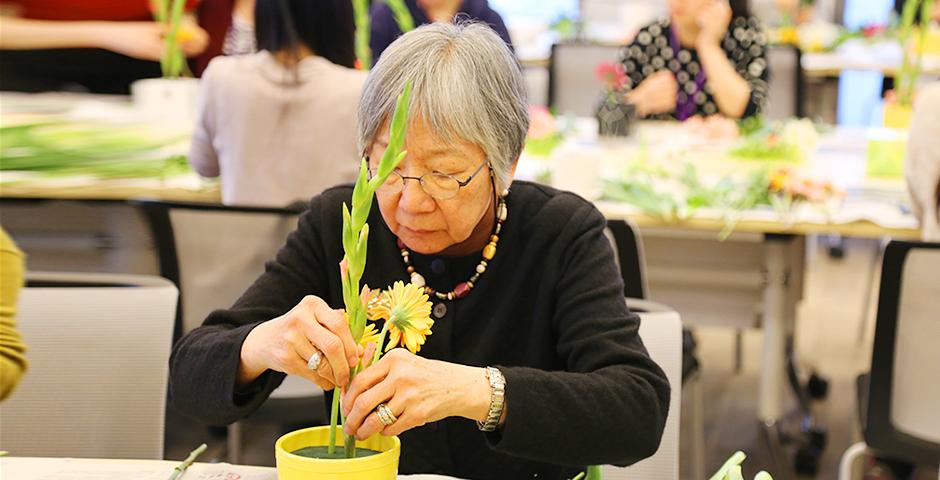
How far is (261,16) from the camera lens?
112 inches

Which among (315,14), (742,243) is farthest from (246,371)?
(742,243)

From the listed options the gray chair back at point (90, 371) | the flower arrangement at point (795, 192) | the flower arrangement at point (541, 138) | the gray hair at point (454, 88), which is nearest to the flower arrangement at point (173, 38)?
the flower arrangement at point (541, 138)

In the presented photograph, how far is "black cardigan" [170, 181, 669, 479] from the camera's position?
1.48 m

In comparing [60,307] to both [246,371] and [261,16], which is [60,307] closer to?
[246,371]

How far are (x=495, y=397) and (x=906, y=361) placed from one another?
1.35 metres

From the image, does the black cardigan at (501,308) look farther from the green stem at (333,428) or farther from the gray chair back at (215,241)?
the gray chair back at (215,241)

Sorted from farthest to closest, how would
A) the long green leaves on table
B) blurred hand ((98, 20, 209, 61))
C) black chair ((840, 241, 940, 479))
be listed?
blurred hand ((98, 20, 209, 61))
the long green leaves on table
black chair ((840, 241, 940, 479))

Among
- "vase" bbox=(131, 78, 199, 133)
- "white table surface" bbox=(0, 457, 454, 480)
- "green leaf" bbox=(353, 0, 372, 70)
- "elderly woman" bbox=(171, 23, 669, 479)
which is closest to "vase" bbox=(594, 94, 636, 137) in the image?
"green leaf" bbox=(353, 0, 372, 70)

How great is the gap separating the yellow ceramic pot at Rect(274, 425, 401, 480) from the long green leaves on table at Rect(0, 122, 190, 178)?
2.10 meters

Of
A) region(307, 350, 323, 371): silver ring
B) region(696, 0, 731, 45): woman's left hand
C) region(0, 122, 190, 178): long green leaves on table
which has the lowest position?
region(0, 122, 190, 178): long green leaves on table

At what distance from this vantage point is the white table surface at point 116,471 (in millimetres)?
1354

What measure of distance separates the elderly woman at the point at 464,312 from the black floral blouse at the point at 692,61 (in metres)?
2.86

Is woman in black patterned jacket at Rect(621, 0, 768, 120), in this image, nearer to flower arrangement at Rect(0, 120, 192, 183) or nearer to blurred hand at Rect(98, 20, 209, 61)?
blurred hand at Rect(98, 20, 209, 61)

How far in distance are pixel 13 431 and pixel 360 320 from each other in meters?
0.95
